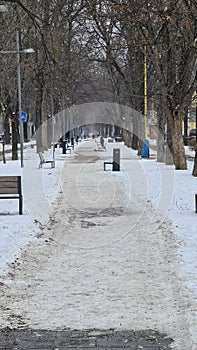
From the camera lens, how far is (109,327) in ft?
20.2

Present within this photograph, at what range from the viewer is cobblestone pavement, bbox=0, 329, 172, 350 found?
5.60 metres

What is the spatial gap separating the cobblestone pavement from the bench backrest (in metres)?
7.70

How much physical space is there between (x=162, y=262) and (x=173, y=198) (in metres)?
6.91

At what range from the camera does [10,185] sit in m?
13.7

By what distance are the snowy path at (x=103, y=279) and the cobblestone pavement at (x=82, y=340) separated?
170mm

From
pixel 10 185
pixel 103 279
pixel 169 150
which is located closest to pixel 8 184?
pixel 10 185

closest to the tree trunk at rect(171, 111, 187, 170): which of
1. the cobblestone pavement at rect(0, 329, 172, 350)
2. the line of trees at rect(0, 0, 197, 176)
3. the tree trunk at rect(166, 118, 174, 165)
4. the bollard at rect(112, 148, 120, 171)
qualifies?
the line of trees at rect(0, 0, 197, 176)

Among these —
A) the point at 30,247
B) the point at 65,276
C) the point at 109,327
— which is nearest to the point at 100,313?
the point at 109,327

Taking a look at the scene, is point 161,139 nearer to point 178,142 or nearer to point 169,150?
point 169,150

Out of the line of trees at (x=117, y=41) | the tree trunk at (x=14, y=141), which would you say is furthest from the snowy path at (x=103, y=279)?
the tree trunk at (x=14, y=141)

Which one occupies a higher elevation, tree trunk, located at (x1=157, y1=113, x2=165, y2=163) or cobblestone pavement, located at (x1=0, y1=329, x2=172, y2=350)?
tree trunk, located at (x1=157, y1=113, x2=165, y2=163)

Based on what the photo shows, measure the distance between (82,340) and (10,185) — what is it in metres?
8.21

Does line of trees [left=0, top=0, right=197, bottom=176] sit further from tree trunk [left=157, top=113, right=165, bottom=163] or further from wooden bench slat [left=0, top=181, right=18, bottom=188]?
wooden bench slat [left=0, top=181, right=18, bottom=188]

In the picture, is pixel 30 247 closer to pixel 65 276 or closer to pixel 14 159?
pixel 65 276
